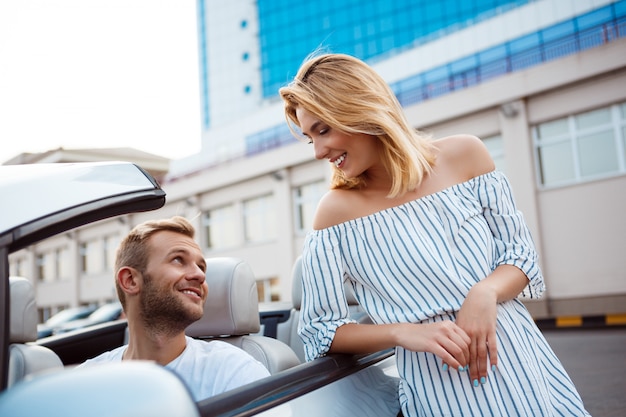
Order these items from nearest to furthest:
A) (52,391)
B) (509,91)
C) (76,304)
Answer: (52,391), (509,91), (76,304)

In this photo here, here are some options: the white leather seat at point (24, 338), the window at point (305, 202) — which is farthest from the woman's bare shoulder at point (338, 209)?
the window at point (305, 202)

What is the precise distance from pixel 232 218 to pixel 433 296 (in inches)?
840

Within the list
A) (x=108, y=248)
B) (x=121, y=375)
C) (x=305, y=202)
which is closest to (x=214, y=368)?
(x=121, y=375)

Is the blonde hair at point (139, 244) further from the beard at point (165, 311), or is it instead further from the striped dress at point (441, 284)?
the striped dress at point (441, 284)

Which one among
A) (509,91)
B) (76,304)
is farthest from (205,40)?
(509,91)

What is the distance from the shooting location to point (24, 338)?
10.6ft

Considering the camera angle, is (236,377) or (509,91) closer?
(236,377)

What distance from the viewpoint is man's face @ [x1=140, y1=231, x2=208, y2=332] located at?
6.44 ft

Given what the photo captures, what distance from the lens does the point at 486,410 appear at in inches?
61.1

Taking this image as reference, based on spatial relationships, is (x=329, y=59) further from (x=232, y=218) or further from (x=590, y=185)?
(x=232, y=218)

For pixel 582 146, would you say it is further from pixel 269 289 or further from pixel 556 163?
pixel 269 289

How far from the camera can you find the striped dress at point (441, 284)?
5.19 feet

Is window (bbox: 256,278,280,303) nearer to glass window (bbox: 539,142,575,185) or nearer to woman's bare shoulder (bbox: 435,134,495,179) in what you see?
glass window (bbox: 539,142,575,185)

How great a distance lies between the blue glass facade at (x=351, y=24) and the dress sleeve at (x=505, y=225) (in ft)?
115
